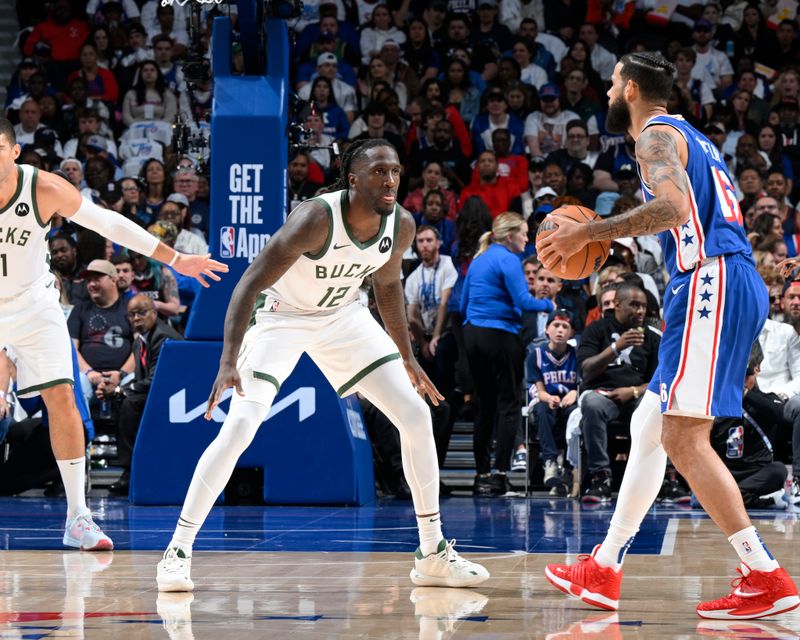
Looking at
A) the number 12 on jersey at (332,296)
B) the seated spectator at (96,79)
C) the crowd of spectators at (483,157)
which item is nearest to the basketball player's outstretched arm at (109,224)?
the number 12 on jersey at (332,296)

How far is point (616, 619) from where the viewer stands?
14.4 feet

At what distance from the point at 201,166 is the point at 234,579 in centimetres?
434

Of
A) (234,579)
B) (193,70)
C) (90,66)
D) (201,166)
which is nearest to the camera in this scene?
(234,579)

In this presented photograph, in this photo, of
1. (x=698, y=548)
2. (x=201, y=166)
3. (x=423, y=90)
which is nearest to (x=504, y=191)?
(x=423, y=90)

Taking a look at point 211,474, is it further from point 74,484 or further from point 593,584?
point 74,484

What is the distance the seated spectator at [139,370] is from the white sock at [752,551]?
6272 mm

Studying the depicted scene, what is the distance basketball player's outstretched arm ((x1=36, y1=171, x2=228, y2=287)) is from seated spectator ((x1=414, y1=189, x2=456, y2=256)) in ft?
17.7

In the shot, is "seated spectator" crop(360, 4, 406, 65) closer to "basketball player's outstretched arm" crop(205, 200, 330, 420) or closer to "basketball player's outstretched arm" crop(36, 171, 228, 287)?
"basketball player's outstretched arm" crop(36, 171, 228, 287)

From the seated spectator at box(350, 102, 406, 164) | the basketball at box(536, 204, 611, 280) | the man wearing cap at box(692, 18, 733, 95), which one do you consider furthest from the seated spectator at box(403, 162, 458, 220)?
the basketball at box(536, 204, 611, 280)

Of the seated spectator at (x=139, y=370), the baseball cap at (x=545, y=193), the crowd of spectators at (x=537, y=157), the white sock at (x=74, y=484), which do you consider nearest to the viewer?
the white sock at (x=74, y=484)

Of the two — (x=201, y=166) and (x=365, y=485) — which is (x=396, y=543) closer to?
(x=365, y=485)

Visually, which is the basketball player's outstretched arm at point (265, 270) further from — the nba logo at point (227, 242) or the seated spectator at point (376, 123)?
the seated spectator at point (376, 123)

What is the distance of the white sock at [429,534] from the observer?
205 inches

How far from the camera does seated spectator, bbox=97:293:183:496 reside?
32.6 feet
